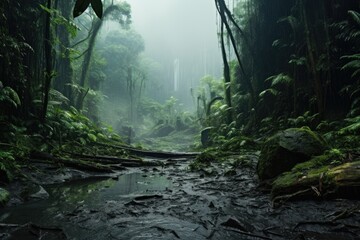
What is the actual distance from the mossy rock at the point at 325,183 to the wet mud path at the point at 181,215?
0.37 ft

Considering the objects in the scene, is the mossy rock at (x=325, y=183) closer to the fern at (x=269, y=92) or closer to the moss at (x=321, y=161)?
the moss at (x=321, y=161)

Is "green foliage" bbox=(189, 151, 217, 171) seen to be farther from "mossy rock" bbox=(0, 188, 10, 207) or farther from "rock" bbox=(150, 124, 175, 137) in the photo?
"rock" bbox=(150, 124, 175, 137)

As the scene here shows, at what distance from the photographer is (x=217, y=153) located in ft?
29.3

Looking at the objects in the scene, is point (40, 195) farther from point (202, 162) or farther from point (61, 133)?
point (61, 133)

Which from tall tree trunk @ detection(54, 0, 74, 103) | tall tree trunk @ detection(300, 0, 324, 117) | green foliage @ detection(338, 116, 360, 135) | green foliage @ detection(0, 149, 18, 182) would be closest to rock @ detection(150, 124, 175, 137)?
tall tree trunk @ detection(54, 0, 74, 103)

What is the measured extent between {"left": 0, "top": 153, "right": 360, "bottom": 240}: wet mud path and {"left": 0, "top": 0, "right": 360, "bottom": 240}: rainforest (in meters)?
0.02

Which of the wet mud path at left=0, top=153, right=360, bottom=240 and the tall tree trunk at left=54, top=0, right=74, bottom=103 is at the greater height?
the tall tree trunk at left=54, top=0, right=74, bottom=103

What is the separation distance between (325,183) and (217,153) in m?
5.74

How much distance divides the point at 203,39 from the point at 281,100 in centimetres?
8833

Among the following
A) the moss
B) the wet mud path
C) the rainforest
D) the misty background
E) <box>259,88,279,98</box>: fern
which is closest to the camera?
the wet mud path

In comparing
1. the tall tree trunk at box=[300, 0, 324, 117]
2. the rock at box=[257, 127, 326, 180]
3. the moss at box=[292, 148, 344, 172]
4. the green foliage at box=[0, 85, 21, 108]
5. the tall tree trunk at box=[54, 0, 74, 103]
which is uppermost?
the tall tree trunk at box=[54, 0, 74, 103]

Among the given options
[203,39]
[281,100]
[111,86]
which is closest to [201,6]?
[203,39]

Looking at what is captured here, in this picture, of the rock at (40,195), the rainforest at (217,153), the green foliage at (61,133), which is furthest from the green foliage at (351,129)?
the green foliage at (61,133)

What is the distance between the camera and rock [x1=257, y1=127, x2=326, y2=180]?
4.39 m
